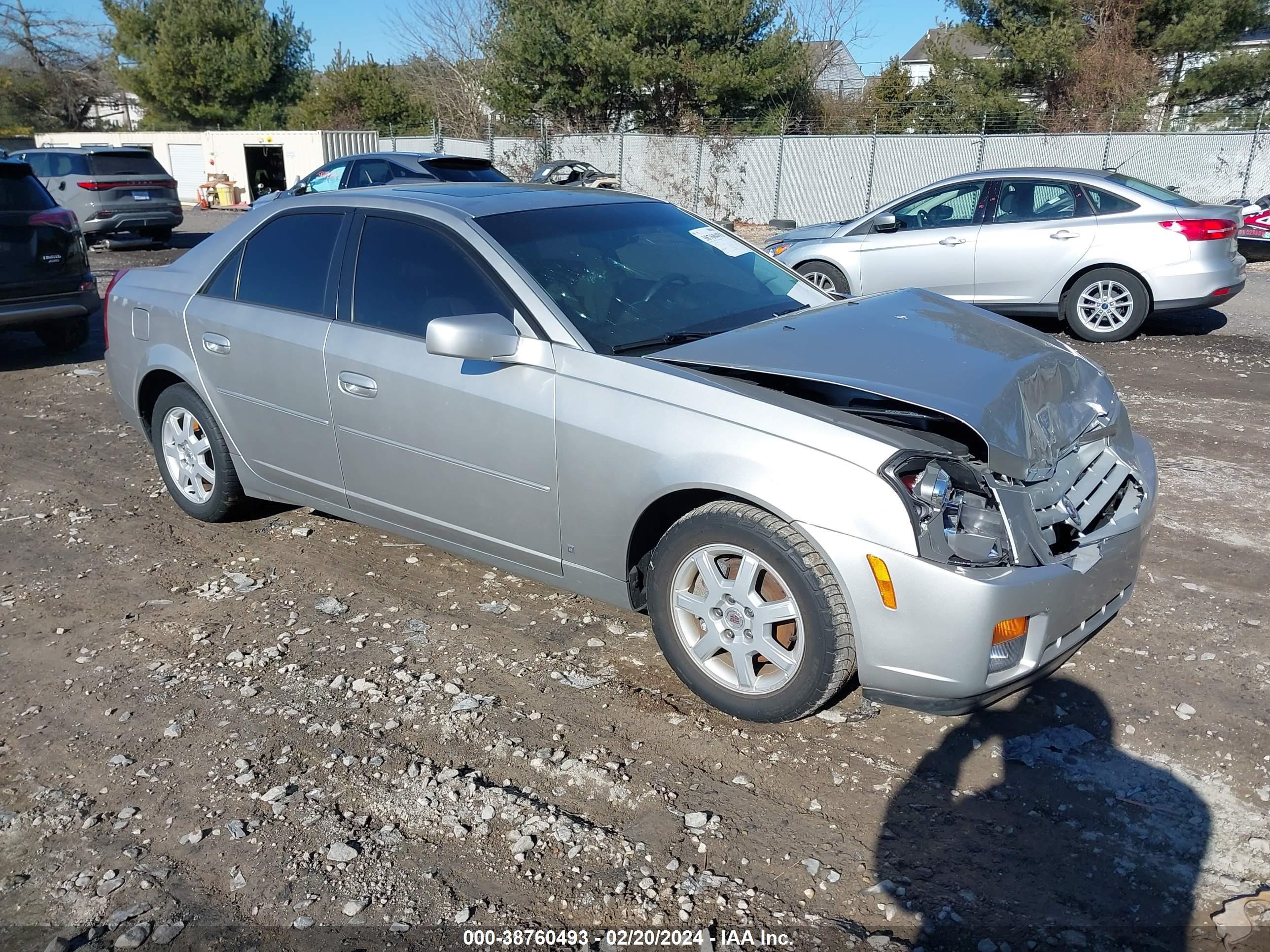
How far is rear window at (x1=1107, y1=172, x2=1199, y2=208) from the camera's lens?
9.27 m

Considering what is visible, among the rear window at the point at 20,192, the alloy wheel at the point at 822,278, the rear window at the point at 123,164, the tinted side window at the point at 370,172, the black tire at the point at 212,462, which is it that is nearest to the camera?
the black tire at the point at 212,462

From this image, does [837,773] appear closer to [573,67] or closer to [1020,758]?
[1020,758]

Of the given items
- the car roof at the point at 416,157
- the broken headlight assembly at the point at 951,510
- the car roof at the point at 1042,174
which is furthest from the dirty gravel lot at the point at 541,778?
the car roof at the point at 416,157

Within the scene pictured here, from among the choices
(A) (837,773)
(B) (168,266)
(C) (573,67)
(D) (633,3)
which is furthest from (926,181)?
(A) (837,773)

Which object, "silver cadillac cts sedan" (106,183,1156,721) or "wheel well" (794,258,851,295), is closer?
"silver cadillac cts sedan" (106,183,1156,721)

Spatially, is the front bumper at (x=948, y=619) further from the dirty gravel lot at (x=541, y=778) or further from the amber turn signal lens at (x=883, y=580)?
the dirty gravel lot at (x=541, y=778)

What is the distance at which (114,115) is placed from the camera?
2160 inches

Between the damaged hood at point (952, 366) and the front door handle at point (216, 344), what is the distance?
230cm

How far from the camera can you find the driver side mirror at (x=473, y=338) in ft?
11.8

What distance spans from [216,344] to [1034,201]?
772cm

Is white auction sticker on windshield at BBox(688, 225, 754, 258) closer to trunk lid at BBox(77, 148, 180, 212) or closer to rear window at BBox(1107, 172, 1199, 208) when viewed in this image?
rear window at BBox(1107, 172, 1199, 208)

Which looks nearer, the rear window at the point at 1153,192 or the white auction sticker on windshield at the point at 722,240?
the white auction sticker on windshield at the point at 722,240

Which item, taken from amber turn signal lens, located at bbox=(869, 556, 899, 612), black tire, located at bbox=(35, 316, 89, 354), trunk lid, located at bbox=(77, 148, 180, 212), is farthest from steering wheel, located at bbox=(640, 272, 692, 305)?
trunk lid, located at bbox=(77, 148, 180, 212)

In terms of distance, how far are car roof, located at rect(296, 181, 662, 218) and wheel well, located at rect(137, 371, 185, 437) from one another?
1202 millimetres
